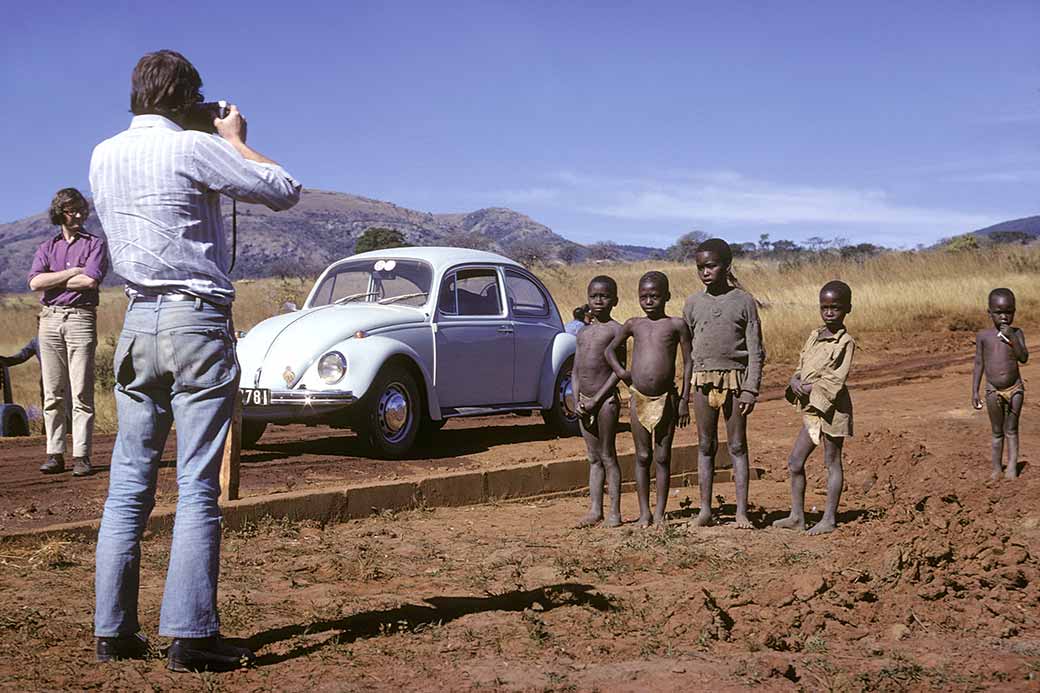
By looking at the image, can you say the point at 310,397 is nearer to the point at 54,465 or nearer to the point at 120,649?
the point at 54,465

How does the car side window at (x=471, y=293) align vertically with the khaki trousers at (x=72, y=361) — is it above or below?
above

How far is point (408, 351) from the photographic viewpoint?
11258 millimetres

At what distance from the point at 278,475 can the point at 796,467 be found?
13.4 feet

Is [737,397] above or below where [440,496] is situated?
above

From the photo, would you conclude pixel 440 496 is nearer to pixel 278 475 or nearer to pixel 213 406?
pixel 278 475

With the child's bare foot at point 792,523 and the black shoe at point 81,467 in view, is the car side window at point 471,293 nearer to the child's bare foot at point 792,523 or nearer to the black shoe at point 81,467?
the black shoe at point 81,467

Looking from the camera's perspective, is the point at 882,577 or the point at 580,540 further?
the point at 580,540

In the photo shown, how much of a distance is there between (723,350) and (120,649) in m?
4.34

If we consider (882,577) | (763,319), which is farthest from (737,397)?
(763,319)

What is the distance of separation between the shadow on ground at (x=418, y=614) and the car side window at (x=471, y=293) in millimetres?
6077

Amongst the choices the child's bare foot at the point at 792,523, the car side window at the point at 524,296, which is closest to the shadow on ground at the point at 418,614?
the child's bare foot at the point at 792,523

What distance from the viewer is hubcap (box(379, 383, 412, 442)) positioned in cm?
1116

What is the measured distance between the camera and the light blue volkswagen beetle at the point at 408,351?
10828 millimetres

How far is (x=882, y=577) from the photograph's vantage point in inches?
234
